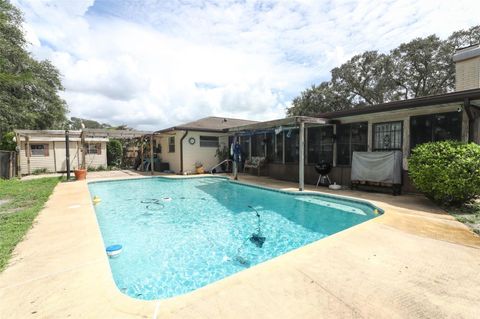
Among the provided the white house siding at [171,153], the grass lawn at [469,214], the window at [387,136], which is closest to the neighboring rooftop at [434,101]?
the window at [387,136]

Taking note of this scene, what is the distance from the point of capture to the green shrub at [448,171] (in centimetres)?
504

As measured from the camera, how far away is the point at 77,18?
820 centimetres

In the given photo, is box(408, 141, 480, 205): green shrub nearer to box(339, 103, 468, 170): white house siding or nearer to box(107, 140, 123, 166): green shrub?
box(339, 103, 468, 170): white house siding

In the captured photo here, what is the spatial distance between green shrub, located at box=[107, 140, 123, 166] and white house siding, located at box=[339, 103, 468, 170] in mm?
15947

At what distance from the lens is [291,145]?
10.7m

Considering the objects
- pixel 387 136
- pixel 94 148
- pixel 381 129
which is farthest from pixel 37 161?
pixel 387 136

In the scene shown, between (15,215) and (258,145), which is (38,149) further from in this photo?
(258,145)

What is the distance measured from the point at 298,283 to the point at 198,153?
11.9m

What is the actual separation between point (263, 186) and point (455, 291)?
6864 millimetres

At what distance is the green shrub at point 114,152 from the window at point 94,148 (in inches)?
51.2

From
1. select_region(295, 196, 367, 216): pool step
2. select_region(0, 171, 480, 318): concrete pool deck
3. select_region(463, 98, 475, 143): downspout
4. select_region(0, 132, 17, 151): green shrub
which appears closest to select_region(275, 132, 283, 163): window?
select_region(295, 196, 367, 216): pool step

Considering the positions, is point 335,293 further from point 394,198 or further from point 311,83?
point 311,83

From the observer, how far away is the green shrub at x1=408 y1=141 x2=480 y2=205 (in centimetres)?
504

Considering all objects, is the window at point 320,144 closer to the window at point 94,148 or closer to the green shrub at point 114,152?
the window at point 94,148
